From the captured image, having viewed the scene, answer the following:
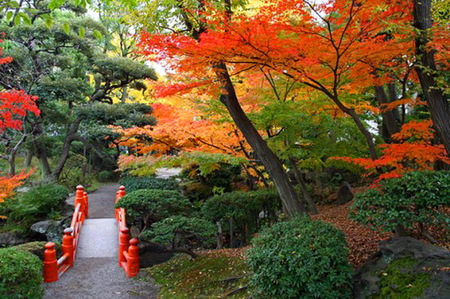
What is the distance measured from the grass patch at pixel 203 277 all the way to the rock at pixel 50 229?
4.63 meters

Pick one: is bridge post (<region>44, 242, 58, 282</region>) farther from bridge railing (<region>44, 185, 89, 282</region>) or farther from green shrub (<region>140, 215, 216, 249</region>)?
green shrub (<region>140, 215, 216, 249</region>)

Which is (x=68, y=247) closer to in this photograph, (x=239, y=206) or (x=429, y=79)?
(x=239, y=206)

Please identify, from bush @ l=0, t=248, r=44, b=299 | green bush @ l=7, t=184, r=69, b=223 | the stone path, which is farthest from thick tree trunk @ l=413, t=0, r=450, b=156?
green bush @ l=7, t=184, r=69, b=223

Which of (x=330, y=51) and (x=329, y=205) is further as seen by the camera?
(x=329, y=205)

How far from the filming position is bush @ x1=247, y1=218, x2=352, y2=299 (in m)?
3.81

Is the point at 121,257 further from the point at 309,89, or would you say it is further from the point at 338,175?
the point at 338,175

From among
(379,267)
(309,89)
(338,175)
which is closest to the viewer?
(379,267)

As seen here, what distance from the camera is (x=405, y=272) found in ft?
12.7

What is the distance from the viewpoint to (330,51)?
5.19m

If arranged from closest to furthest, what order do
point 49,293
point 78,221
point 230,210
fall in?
point 49,293 → point 230,210 → point 78,221

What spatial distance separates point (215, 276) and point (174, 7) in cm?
507

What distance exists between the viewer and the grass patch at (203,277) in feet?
18.1

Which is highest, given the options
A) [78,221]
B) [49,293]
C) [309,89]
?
[309,89]

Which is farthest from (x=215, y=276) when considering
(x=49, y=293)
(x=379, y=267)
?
(x=49, y=293)
